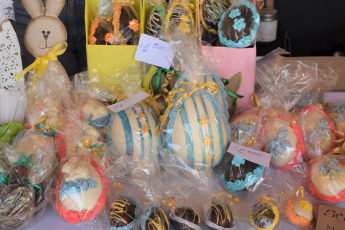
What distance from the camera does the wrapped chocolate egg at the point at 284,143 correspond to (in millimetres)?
1076

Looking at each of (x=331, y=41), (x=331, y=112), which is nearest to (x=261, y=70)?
(x=331, y=112)

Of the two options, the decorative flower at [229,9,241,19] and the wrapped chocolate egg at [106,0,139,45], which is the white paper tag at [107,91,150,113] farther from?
the decorative flower at [229,9,241,19]

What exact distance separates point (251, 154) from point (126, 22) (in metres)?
0.65

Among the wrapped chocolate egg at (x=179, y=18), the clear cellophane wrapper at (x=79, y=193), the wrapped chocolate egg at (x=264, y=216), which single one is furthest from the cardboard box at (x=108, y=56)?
the wrapped chocolate egg at (x=264, y=216)

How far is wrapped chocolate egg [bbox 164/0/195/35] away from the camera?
1.21 meters

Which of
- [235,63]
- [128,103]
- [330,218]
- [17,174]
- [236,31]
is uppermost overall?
[236,31]

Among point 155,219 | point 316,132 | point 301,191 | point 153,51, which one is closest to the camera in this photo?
point 155,219

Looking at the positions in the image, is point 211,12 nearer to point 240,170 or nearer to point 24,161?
point 240,170

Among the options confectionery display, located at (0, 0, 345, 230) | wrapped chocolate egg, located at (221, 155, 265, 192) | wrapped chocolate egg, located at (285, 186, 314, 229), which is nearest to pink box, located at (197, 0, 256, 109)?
confectionery display, located at (0, 0, 345, 230)

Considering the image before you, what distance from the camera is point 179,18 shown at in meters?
1.23

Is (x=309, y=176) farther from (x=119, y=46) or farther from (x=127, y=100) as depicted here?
(x=119, y=46)

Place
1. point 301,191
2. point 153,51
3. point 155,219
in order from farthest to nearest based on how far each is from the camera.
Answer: point 153,51
point 301,191
point 155,219

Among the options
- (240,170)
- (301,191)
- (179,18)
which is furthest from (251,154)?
(179,18)

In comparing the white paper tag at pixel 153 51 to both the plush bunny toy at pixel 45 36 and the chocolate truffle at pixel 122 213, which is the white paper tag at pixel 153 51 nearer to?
the plush bunny toy at pixel 45 36
